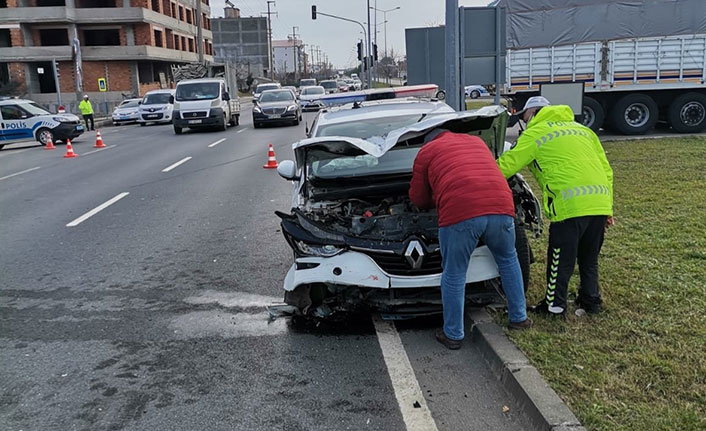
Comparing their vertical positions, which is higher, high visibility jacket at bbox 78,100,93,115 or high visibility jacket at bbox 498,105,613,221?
high visibility jacket at bbox 78,100,93,115

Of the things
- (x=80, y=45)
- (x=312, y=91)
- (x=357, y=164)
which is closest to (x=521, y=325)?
(x=357, y=164)

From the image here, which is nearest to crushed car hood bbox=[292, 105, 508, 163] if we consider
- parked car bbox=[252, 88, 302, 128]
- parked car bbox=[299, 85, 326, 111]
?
parked car bbox=[252, 88, 302, 128]

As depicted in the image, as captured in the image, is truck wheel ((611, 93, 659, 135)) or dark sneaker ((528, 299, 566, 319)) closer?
dark sneaker ((528, 299, 566, 319))

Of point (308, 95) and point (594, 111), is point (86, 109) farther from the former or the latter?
point (594, 111)

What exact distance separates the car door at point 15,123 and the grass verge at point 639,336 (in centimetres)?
2110

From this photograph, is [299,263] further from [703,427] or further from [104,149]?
[104,149]

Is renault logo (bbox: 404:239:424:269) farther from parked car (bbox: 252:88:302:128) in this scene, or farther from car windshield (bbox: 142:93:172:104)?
car windshield (bbox: 142:93:172:104)

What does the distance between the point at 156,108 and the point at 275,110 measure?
360 inches

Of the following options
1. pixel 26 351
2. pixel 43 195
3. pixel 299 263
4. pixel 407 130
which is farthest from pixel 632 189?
pixel 43 195

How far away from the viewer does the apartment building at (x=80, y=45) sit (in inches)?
2073

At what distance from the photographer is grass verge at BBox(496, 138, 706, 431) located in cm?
340

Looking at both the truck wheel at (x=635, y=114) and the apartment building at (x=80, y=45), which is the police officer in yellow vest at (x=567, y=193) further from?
the apartment building at (x=80, y=45)

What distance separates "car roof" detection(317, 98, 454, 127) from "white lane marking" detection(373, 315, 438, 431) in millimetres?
2365

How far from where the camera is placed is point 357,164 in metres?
6.18
